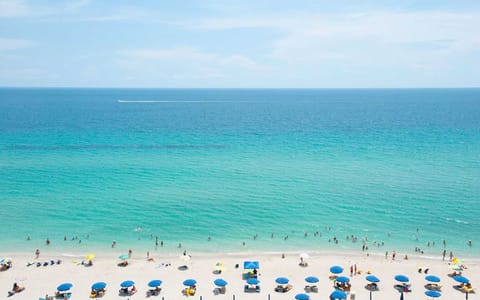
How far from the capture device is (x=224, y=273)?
32.8m

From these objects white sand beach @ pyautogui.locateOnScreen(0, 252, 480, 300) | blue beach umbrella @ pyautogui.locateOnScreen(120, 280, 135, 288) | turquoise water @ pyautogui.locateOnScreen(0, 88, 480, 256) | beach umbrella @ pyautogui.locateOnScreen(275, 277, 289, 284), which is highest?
turquoise water @ pyautogui.locateOnScreen(0, 88, 480, 256)

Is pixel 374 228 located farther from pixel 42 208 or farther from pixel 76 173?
pixel 76 173

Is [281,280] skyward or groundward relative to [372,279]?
groundward

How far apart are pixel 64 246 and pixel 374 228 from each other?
110 ft

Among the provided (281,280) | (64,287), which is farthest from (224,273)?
(64,287)

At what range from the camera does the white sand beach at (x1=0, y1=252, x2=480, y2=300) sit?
29.4 metres

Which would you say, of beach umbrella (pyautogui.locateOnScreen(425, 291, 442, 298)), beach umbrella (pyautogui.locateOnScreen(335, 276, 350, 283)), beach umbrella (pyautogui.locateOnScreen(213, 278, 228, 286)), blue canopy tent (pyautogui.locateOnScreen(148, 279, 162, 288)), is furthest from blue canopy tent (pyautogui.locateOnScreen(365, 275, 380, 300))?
blue canopy tent (pyautogui.locateOnScreen(148, 279, 162, 288))

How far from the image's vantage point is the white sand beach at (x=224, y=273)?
96.5ft

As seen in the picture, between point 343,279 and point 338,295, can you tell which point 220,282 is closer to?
point 338,295

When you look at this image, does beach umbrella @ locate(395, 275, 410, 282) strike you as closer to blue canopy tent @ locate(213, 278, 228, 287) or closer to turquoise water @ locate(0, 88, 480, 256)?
turquoise water @ locate(0, 88, 480, 256)

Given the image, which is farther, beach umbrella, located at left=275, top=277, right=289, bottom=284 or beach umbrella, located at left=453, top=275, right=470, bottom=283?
beach umbrella, located at left=275, top=277, right=289, bottom=284

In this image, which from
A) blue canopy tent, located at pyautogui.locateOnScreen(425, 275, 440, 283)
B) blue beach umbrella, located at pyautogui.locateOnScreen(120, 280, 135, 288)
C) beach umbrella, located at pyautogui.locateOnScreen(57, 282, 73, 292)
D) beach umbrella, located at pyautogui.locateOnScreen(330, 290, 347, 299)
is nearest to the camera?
beach umbrella, located at pyautogui.locateOnScreen(330, 290, 347, 299)

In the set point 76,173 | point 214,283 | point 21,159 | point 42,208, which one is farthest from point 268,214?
point 21,159

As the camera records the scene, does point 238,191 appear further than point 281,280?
Yes
